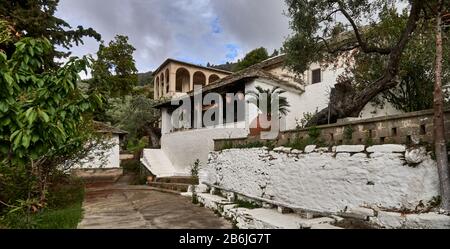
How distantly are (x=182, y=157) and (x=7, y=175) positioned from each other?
1130cm

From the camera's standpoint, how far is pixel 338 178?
702cm

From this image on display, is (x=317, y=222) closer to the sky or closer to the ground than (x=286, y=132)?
closer to the ground

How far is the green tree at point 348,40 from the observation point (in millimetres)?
9492

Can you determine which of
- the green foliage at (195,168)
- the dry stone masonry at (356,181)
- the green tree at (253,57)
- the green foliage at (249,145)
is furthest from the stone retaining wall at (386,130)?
the green tree at (253,57)

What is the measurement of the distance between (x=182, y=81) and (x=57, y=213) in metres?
23.6

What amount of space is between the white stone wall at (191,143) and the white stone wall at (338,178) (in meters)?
4.69

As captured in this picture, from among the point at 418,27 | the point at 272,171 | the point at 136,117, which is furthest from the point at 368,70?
the point at 136,117

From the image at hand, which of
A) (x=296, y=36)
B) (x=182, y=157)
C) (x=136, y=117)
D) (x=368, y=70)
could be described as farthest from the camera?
(x=136, y=117)

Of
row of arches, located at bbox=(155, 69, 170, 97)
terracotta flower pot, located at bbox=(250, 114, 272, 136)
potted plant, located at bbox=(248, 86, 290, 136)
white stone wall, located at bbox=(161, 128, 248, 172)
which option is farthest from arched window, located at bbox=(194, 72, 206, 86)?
terracotta flower pot, located at bbox=(250, 114, 272, 136)

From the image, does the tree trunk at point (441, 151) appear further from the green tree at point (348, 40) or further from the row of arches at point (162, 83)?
the row of arches at point (162, 83)

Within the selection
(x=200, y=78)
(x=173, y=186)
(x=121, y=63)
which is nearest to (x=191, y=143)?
(x=173, y=186)

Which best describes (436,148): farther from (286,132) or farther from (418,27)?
(418,27)
